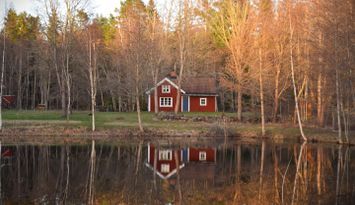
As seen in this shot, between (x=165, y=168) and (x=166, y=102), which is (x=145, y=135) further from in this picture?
(x=166, y=102)

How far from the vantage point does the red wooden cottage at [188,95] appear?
4956cm

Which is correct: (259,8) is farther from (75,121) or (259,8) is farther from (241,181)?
(241,181)

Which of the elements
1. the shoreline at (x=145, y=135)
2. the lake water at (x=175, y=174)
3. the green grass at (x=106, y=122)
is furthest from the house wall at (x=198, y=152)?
the green grass at (x=106, y=122)

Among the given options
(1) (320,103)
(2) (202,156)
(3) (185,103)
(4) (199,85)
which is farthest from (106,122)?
(1) (320,103)

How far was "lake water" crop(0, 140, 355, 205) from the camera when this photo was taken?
43.9 feet

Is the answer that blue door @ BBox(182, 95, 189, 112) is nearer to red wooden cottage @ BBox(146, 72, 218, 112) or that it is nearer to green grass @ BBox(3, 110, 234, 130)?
red wooden cottage @ BBox(146, 72, 218, 112)

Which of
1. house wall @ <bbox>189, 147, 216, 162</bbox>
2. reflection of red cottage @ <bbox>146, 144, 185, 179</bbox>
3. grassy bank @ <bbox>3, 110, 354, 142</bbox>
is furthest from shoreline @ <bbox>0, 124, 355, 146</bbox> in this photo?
reflection of red cottage @ <bbox>146, 144, 185, 179</bbox>

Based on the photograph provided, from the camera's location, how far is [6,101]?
49.3 meters

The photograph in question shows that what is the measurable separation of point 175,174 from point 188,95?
106 ft

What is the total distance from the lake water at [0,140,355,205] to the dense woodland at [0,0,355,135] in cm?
706

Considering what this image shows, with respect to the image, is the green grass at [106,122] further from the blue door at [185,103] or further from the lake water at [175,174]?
the blue door at [185,103]

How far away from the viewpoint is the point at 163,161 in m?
21.7

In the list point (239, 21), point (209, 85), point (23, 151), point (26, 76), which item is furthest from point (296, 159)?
point (26, 76)

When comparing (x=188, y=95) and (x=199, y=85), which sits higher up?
(x=199, y=85)
